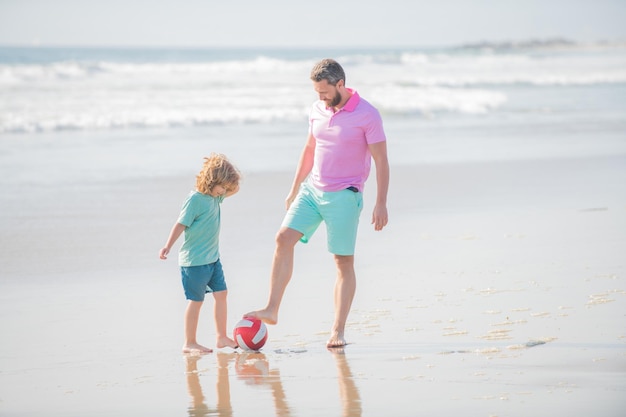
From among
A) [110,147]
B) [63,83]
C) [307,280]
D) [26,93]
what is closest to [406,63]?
[63,83]

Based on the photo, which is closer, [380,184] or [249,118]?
[380,184]

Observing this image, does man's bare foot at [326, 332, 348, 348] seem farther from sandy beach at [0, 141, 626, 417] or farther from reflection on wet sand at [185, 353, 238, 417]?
reflection on wet sand at [185, 353, 238, 417]

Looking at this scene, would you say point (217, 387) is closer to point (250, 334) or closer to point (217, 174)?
point (250, 334)

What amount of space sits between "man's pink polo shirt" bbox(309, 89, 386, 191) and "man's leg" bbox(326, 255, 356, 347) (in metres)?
0.46

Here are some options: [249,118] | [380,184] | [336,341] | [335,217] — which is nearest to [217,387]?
[336,341]

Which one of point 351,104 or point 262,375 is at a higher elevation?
point 351,104

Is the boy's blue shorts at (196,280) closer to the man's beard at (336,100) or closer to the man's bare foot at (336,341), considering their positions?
the man's bare foot at (336,341)

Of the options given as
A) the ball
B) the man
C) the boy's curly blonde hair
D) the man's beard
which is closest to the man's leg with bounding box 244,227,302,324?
the man

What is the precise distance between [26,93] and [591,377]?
2319 cm

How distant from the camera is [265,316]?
5520 mm

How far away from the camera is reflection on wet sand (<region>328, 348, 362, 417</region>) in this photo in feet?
13.9

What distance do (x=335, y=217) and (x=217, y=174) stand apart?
2.42ft

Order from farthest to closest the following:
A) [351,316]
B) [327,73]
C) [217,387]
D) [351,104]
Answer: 1. [351,316]
2. [351,104]
3. [327,73]
4. [217,387]

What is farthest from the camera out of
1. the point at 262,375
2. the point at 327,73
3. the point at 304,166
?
the point at 304,166
